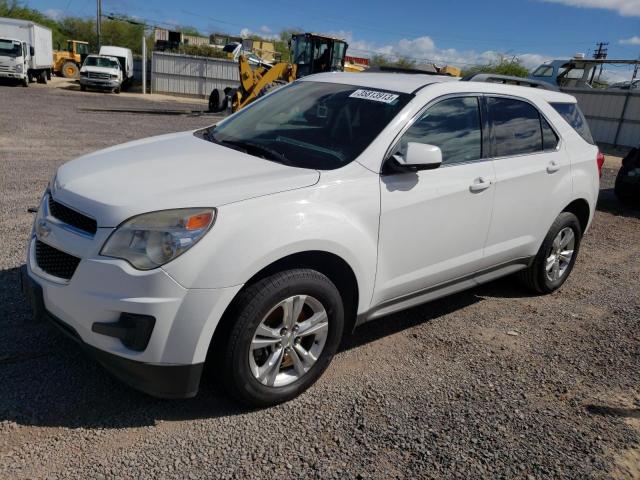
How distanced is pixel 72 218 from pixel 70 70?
4188cm

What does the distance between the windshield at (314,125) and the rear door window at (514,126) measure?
0.93 m

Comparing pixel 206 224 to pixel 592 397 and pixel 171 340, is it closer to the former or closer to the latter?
pixel 171 340

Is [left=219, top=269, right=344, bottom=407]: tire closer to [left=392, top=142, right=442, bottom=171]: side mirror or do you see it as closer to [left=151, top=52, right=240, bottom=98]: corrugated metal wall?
[left=392, top=142, right=442, bottom=171]: side mirror

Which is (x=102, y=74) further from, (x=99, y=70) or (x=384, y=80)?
(x=384, y=80)

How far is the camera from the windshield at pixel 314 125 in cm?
335

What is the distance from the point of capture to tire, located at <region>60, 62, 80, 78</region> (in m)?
39.2

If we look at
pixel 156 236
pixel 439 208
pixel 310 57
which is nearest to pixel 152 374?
pixel 156 236

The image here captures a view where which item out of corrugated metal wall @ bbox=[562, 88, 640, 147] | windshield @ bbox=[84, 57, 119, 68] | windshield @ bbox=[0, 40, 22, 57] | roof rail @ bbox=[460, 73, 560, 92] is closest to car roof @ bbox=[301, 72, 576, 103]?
roof rail @ bbox=[460, 73, 560, 92]

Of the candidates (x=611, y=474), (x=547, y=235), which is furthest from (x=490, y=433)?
(x=547, y=235)

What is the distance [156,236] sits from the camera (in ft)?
8.36

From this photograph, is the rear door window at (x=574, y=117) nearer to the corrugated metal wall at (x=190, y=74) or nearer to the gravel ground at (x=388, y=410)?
the gravel ground at (x=388, y=410)

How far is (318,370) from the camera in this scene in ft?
10.5

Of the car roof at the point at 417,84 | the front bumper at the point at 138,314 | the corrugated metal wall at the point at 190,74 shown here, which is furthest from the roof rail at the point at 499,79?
the corrugated metal wall at the point at 190,74

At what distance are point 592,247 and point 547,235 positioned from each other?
2782 millimetres
